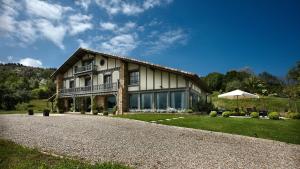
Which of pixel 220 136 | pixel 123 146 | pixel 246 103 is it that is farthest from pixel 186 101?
pixel 246 103

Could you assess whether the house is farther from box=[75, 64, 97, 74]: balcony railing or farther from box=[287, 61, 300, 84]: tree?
box=[287, 61, 300, 84]: tree

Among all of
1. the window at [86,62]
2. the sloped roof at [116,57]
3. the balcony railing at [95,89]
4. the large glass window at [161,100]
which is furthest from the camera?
the window at [86,62]

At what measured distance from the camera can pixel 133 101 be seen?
99.3 feet

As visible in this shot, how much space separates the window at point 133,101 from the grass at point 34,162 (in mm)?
21614

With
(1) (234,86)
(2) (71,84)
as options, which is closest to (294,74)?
(1) (234,86)

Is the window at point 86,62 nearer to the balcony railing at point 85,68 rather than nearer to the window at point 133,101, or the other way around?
the balcony railing at point 85,68

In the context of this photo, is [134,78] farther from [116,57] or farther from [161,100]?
[161,100]

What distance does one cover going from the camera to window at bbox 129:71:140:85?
29769 mm

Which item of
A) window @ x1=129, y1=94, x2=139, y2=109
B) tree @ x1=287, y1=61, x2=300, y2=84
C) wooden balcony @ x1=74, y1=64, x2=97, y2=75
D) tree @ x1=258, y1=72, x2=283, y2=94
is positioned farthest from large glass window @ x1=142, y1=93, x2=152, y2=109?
tree @ x1=258, y1=72, x2=283, y2=94

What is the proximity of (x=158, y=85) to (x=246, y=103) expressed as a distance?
23794 millimetres

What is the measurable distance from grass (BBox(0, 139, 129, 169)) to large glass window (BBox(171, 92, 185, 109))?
61.9ft

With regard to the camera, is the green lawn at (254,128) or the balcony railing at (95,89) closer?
the green lawn at (254,128)

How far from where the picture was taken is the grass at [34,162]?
6.63 meters

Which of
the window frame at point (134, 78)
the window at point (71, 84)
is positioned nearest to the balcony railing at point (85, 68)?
the window at point (71, 84)
